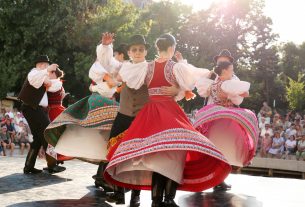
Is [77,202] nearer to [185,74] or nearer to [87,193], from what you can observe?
[87,193]

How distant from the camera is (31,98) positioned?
253 inches

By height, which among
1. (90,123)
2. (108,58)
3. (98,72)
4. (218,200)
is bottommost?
(218,200)

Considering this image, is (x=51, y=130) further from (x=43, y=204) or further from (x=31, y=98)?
(x=43, y=204)

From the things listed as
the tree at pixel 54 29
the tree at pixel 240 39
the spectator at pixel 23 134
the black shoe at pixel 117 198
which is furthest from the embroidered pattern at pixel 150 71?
the tree at pixel 240 39

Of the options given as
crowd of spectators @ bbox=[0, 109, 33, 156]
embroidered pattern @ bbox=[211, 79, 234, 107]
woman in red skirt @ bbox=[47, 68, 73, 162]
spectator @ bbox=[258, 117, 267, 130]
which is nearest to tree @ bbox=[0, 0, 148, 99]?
crowd of spectators @ bbox=[0, 109, 33, 156]

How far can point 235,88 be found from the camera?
545cm

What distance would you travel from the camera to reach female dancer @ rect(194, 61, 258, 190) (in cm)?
551

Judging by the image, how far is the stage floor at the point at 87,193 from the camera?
4.79 meters

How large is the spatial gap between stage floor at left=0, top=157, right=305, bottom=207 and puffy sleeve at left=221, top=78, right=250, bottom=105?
1095mm

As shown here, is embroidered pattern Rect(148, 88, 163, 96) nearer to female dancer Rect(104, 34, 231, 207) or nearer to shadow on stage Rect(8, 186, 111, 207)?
female dancer Rect(104, 34, 231, 207)

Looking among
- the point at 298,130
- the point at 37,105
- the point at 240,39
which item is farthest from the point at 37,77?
the point at 240,39

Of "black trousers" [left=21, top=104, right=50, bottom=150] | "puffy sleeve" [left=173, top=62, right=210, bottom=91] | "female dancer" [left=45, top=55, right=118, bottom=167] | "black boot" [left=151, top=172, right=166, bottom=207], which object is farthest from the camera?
"black trousers" [left=21, top=104, right=50, bottom=150]

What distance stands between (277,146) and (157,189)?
1071cm

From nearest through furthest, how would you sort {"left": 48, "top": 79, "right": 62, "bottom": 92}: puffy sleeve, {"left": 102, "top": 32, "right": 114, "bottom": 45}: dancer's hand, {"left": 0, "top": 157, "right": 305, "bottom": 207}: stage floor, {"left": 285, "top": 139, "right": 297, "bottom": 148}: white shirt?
{"left": 0, "top": 157, "right": 305, "bottom": 207}: stage floor
{"left": 102, "top": 32, "right": 114, "bottom": 45}: dancer's hand
{"left": 48, "top": 79, "right": 62, "bottom": 92}: puffy sleeve
{"left": 285, "top": 139, "right": 297, "bottom": 148}: white shirt
